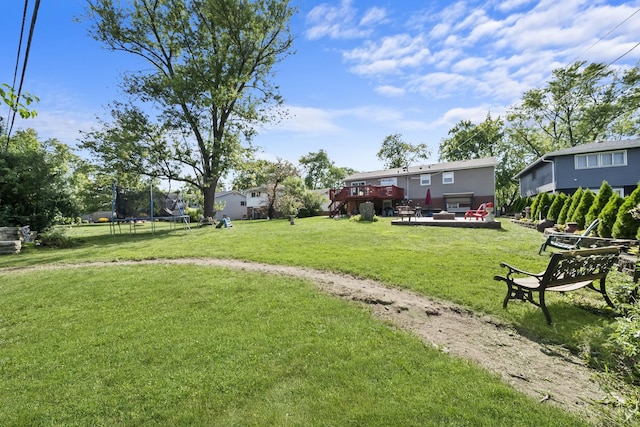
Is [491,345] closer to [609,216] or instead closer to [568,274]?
[568,274]

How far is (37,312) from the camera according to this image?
15.1 ft

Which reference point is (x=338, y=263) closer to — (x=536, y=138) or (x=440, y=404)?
(x=440, y=404)

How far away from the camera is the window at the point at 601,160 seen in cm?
2100

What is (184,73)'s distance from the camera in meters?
18.0

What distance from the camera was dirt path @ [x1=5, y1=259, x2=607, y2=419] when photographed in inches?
108

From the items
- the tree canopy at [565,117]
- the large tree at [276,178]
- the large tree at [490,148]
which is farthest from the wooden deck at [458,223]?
the large tree at [490,148]

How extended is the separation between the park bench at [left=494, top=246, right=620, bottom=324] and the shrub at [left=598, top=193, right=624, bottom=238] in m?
5.18

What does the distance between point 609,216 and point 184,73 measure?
2147cm

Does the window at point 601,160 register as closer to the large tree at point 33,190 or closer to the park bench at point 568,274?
the park bench at point 568,274

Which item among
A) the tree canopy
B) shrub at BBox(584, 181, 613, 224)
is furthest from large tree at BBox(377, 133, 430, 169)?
shrub at BBox(584, 181, 613, 224)

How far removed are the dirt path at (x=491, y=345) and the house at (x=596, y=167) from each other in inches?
985

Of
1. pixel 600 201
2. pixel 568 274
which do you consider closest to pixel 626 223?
pixel 600 201

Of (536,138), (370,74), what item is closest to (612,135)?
(536,138)

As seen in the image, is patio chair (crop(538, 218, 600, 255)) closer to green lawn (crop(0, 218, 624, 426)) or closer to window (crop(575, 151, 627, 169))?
green lawn (crop(0, 218, 624, 426))
